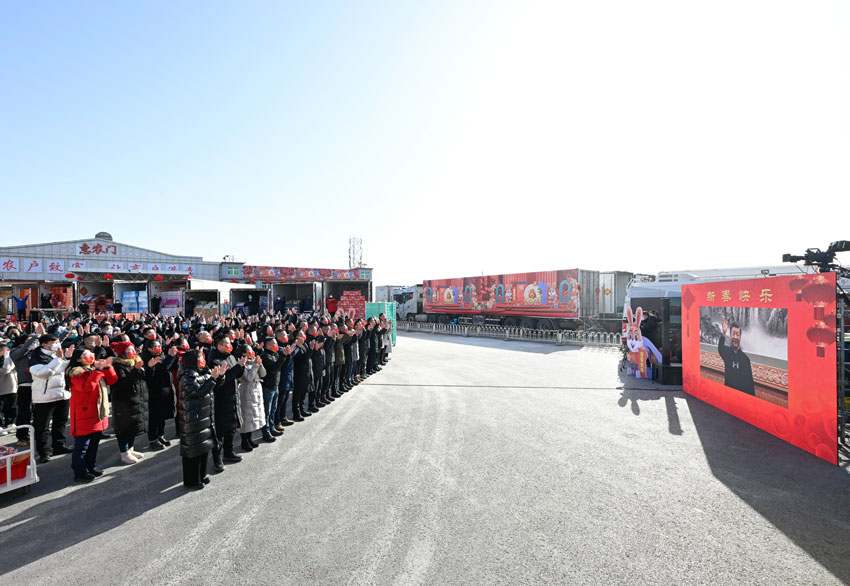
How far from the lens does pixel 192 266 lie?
1446 inches

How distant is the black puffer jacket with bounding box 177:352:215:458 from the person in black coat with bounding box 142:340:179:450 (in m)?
2.37

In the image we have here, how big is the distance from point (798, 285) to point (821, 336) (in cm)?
101

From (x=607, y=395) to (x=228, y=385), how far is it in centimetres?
929

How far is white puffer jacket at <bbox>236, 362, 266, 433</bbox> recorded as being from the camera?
21.4 ft

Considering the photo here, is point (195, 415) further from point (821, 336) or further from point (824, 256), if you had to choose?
point (824, 256)

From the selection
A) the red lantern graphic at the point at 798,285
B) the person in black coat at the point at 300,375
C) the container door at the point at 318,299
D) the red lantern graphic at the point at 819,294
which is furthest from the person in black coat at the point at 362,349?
the container door at the point at 318,299

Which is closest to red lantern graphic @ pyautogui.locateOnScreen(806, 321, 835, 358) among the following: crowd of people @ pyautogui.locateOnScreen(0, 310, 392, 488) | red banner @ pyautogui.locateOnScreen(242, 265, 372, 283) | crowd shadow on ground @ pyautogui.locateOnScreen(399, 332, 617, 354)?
crowd of people @ pyautogui.locateOnScreen(0, 310, 392, 488)

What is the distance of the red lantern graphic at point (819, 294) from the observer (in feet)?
20.8

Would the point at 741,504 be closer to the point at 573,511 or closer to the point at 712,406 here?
the point at 573,511

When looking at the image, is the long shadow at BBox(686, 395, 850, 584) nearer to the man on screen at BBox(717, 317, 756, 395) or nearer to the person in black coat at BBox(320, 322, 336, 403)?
the man on screen at BBox(717, 317, 756, 395)

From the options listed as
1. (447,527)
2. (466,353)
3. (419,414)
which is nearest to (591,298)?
(466,353)

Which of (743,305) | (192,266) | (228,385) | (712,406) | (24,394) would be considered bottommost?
(712,406)

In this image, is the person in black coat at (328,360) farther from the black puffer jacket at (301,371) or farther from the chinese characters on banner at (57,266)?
the chinese characters on banner at (57,266)

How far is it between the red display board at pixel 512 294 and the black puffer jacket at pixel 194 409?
20762 millimetres
